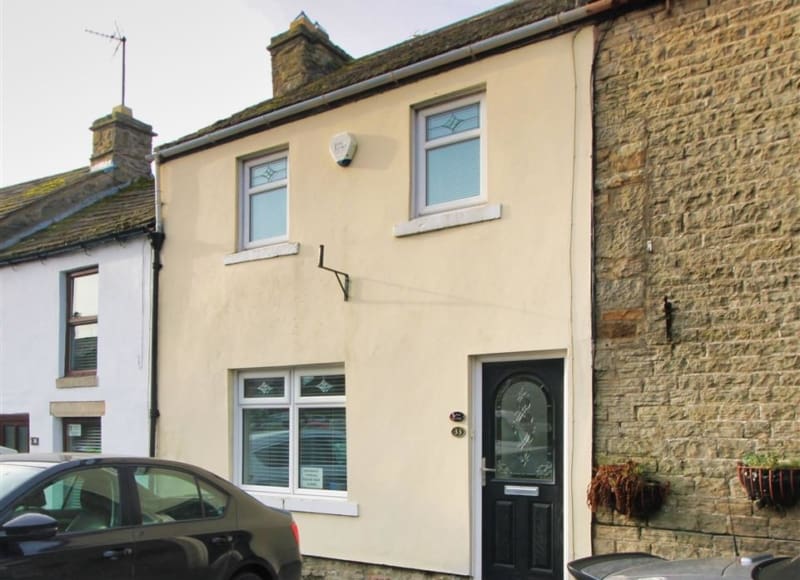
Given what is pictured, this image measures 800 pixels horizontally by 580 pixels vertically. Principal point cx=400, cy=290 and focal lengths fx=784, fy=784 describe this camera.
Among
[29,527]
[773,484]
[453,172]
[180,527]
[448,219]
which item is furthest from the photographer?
[453,172]

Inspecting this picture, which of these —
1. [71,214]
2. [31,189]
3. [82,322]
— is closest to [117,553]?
[82,322]

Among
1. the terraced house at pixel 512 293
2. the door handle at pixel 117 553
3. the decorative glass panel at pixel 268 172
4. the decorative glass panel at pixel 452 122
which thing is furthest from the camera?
the decorative glass panel at pixel 268 172

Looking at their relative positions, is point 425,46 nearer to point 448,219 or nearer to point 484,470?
point 448,219

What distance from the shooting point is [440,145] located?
334 inches

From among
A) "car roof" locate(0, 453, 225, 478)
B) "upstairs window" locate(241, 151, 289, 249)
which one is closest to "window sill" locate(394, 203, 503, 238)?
"upstairs window" locate(241, 151, 289, 249)

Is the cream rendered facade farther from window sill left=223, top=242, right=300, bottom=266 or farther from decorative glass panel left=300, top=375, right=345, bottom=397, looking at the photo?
decorative glass panel left=300, top=375, right=345, bottom=397

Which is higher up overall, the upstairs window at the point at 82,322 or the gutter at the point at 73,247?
the gutter at the point at 73,247

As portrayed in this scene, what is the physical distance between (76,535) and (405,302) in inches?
166

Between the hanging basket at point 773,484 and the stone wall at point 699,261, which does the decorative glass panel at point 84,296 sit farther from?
the hanging basket at point 773,484

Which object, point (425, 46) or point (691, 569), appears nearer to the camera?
point (691, 569)

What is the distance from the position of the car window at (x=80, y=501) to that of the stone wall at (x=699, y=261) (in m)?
4.05

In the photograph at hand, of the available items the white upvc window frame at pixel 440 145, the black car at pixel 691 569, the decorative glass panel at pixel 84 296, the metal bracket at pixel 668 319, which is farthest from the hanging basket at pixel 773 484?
the decorative glass panel at pixel 84 296

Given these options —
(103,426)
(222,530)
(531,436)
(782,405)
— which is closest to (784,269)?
(782,405)

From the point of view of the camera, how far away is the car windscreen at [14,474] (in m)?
4.98
